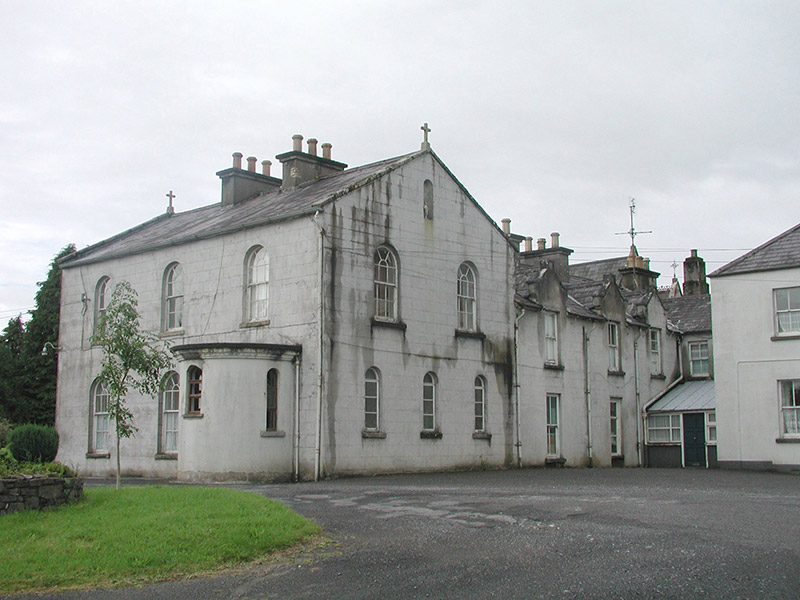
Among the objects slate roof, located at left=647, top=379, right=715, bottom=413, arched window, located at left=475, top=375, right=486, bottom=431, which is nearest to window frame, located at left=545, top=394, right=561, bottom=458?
arched window, located at left=475, top=375, right=486, bottom=431

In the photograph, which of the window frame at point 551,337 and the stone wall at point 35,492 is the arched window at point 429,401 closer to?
the window frame at point 551,337

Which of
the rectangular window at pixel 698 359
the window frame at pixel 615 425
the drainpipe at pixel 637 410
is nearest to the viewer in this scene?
the window frame at pixel 615 425

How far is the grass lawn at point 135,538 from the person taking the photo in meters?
11.1

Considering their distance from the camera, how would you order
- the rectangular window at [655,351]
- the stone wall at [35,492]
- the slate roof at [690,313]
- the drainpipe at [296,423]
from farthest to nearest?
the slate roof at [690,313] < the rectangular window at [655,351] < the drainpipe at [296,423] < the stone wall at [35,492]

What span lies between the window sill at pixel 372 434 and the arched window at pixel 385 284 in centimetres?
329

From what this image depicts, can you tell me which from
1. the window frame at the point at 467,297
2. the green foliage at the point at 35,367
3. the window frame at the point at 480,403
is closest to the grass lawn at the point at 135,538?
the window frame at the point at 480,403

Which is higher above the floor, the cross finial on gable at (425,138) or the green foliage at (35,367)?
the cross finial on gable at (425,138)

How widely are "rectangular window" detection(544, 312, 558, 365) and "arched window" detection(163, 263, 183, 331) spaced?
1310 cm

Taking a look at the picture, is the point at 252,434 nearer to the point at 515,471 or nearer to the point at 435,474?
the point at 435,474

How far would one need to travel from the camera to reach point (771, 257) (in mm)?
30406

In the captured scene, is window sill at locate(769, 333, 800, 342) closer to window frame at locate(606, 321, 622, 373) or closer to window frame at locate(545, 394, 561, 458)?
window frame at locate(545, 394, 561, 458)

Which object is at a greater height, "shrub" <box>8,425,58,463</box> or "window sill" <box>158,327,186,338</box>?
"window sill" <box>158,327,186,338</box>

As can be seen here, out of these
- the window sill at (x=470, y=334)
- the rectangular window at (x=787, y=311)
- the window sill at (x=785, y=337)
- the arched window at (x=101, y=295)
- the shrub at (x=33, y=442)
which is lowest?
the shrub at (x=33, y=442)

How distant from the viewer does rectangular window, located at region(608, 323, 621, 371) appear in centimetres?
3812
